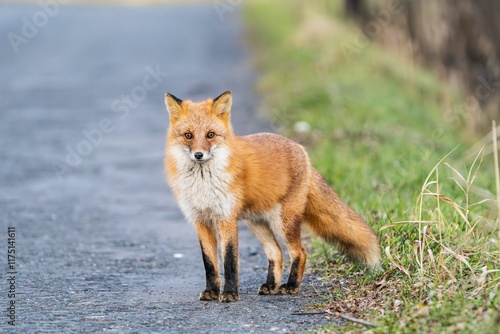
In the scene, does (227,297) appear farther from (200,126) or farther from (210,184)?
(200,126)

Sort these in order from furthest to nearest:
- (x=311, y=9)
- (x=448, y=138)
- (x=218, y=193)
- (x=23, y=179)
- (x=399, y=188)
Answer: (x=311, y=9), (x=448, y=138), (x=23, y=179), (x=399, y=188), (x=218, y=193)

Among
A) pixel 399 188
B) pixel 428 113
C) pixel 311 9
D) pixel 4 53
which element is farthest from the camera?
pixel 311 9

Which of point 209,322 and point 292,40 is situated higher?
point 292,40

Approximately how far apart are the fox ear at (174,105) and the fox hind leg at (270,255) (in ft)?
3.32

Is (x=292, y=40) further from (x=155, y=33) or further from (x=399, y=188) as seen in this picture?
(x=399, y=188)

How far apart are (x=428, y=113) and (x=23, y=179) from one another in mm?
6998

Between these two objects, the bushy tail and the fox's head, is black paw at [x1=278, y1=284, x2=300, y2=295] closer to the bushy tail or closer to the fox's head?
the bushy tail

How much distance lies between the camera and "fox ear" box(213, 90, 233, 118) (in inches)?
236

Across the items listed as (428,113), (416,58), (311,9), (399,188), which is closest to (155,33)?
(311,9)

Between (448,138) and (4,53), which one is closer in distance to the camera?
(448,138)

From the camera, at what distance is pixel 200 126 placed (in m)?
5.88

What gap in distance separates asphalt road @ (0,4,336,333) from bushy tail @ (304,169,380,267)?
0.42m

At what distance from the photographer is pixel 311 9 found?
75.0ft

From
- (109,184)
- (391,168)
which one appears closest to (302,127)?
(391,168)
